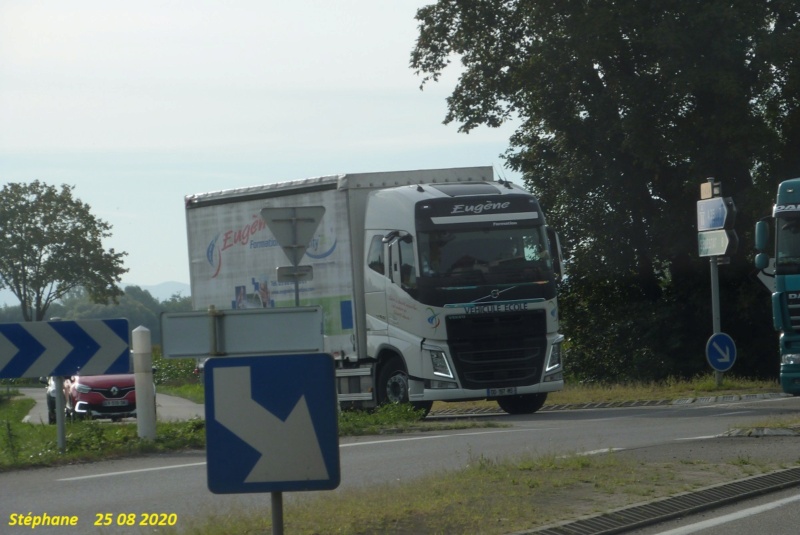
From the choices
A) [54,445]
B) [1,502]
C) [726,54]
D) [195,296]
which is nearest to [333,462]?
[1,502]

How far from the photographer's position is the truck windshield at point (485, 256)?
783 inches

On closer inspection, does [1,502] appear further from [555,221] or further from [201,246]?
[555,221]

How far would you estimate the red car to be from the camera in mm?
27672

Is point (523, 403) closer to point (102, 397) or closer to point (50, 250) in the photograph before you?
point (102, 397)

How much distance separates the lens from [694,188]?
30.1m

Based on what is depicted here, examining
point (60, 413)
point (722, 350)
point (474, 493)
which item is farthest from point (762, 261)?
point (474, 493)

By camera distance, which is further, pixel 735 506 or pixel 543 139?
pixel 543 139

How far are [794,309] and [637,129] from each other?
11.6 metres

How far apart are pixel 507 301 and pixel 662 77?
37.5 feet

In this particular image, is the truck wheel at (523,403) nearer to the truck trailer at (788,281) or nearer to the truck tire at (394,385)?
the truck tire at (394,385)

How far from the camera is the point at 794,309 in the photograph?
18953 mm

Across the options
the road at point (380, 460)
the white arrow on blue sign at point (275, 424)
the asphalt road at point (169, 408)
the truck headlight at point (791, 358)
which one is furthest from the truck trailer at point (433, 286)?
the white arrow on blue sign at point (275, 424)

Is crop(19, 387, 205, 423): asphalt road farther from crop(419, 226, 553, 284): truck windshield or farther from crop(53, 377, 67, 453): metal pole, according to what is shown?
crop(53, 377, 67, 453): metal pole

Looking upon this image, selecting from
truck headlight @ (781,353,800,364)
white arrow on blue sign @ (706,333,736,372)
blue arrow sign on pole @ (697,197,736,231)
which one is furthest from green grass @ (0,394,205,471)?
blue arrow sign on pole @ (697,197,736,231)
